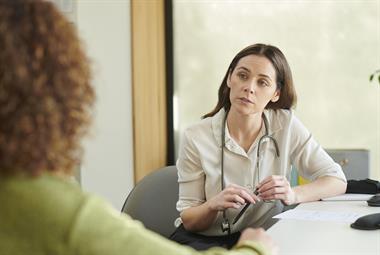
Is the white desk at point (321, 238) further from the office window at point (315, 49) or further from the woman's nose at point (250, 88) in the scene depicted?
the office window at point (315, 49)

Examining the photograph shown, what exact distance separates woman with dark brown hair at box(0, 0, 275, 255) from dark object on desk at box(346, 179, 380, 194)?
148 cm

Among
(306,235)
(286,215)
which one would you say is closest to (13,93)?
(306,235)

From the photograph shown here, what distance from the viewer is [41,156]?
0.83 m

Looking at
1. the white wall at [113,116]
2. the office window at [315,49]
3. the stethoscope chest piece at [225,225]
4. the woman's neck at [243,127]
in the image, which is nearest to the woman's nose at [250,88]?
the woman's neck at [243,127]

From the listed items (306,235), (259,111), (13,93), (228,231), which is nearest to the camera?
(13,93)

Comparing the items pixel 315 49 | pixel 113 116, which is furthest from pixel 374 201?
pixel 113 116

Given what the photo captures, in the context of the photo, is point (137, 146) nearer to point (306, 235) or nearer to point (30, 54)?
point (306, 235)

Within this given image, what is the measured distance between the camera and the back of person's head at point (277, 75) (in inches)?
83.0

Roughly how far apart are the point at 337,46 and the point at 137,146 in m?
1.37

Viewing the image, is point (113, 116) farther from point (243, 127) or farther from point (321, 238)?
point (321, 238)

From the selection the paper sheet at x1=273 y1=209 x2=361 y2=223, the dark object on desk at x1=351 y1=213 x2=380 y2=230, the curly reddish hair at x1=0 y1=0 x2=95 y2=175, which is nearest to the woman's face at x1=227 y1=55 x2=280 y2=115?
the paper sheet at x1=273 y1=209 x2=361 y2=223

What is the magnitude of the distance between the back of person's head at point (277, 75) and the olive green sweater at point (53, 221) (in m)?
1.36

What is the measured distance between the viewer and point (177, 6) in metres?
3.72

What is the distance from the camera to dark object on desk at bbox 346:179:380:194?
2.16 metres
